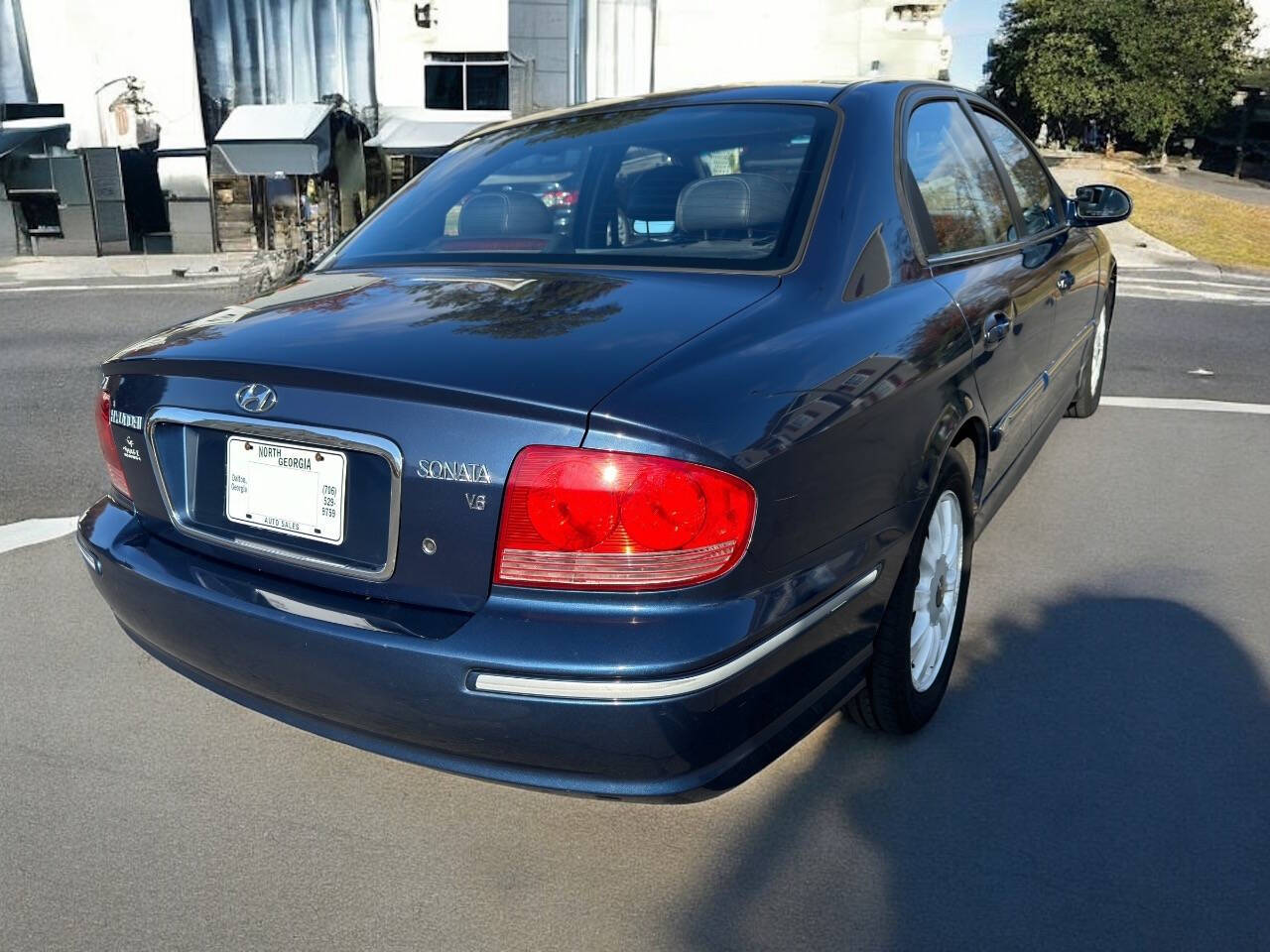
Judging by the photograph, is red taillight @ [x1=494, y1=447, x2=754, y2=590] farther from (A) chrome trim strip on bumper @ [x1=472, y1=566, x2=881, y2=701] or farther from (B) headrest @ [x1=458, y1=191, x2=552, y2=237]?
(B) headrest @ [x1=458, y1=191, x2=552, y2=237]

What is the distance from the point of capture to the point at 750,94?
328cm

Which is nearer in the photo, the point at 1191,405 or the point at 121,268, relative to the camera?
the point at 1191,405

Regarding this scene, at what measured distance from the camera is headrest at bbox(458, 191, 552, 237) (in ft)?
10.3

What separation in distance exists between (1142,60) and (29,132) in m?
41.8

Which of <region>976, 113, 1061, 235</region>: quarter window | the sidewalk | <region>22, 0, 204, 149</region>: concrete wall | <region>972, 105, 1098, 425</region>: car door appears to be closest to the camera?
<region>972, 105, 1098, 425</region>: car door

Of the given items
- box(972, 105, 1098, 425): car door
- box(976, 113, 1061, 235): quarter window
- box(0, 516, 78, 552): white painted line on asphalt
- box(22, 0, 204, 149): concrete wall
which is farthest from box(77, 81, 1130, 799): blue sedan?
box(22, 0, 204, 149): concrete wall

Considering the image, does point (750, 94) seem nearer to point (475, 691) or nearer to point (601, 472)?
point (601, 472)

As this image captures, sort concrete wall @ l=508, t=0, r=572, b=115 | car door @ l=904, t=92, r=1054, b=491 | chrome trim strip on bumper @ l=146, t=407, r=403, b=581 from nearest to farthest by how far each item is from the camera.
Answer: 1. chrome trim strip on bumper @ l=146, t=407, r=403, b=581
2. car door @ l=904, t=92, r=1054, b=491
3. concrete wall @ l=508, t=0, r=572, b=115

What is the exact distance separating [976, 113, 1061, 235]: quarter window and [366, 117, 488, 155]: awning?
18890 millimetres

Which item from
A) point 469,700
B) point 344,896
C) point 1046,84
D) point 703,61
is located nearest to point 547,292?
point 469,700

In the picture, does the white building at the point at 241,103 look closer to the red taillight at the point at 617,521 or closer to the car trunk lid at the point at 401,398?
the car trunk lid at the point at 401,398

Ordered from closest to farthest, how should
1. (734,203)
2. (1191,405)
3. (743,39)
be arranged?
(734,203) < (1191,405) < (743,39)

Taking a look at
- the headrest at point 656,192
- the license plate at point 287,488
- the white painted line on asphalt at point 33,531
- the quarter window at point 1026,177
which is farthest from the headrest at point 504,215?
the white painted line on asphalt at point 33,531

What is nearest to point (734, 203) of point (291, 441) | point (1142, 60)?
point (291, 441)
